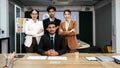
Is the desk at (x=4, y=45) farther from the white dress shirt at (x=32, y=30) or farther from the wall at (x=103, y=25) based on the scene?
the wall at (x=103, y=25)

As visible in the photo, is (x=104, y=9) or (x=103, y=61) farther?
(x=104, y=9)

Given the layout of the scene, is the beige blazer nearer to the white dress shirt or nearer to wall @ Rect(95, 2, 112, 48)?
the white dress shirt

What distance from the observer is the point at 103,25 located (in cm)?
997

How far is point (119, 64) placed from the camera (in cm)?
242

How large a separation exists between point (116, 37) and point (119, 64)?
14.4 feet

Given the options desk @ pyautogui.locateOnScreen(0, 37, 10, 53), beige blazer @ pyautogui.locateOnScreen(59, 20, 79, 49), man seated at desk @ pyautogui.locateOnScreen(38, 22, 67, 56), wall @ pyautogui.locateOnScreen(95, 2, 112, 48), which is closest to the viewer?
man seated at desk @ pyautogui.locateOnScreen(38, 22, 67, 56)

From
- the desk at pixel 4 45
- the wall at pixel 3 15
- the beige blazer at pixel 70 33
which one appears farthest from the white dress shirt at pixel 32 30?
the wall at pixel 3 15

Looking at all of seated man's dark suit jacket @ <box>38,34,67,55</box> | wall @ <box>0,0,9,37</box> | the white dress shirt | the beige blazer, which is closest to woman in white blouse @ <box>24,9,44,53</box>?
the white dress shirt

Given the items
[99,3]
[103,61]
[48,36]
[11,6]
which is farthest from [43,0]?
[103,61]

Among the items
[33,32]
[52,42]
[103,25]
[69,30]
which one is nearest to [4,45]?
[33,32]

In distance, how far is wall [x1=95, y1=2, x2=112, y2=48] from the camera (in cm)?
894

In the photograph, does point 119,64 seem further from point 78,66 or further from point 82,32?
point 82,32

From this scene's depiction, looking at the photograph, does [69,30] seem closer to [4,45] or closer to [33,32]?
[33,32]

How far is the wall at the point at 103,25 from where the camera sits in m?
→ 8.94
